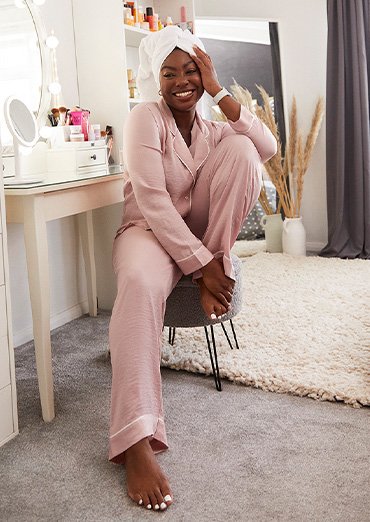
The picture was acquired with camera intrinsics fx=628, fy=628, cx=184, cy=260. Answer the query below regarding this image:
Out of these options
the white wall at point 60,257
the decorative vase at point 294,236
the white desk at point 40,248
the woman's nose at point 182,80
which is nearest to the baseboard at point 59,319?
the white wall at point 60,257

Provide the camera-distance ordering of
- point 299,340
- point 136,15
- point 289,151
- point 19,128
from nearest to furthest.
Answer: point 19,128 < point 299,340 < point 136,15 < point 289,151

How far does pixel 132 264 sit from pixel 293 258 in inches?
93.5

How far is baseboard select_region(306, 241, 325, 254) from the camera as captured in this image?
438 centimetres

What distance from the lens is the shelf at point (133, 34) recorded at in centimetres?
292

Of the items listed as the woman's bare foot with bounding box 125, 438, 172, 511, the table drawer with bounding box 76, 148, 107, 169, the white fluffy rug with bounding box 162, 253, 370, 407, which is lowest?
the woman's bare foot with bounding box 125, 438, 172, 511

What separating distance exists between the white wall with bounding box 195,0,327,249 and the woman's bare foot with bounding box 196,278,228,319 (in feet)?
8.69

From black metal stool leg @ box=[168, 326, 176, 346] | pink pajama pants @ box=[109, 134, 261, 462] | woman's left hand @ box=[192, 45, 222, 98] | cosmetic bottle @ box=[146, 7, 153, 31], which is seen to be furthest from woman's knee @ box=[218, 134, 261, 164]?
cosmetic bottle @ box=[146, 7, 153, 31]

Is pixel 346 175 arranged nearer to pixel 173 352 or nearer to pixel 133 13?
pixel 133 13

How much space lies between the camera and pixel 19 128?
7.41 feet

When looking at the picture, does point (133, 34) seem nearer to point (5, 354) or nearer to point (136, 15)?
point (136, 15)

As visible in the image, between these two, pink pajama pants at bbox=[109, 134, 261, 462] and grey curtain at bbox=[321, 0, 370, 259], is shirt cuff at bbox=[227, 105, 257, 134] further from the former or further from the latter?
grey curtain at bbox=[321, 0, 370, 259]

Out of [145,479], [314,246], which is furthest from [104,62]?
[314,246]

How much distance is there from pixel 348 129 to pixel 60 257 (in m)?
2.13

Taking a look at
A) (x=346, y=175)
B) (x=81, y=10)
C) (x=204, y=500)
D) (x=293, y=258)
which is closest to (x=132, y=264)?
(x=204, y=500)
